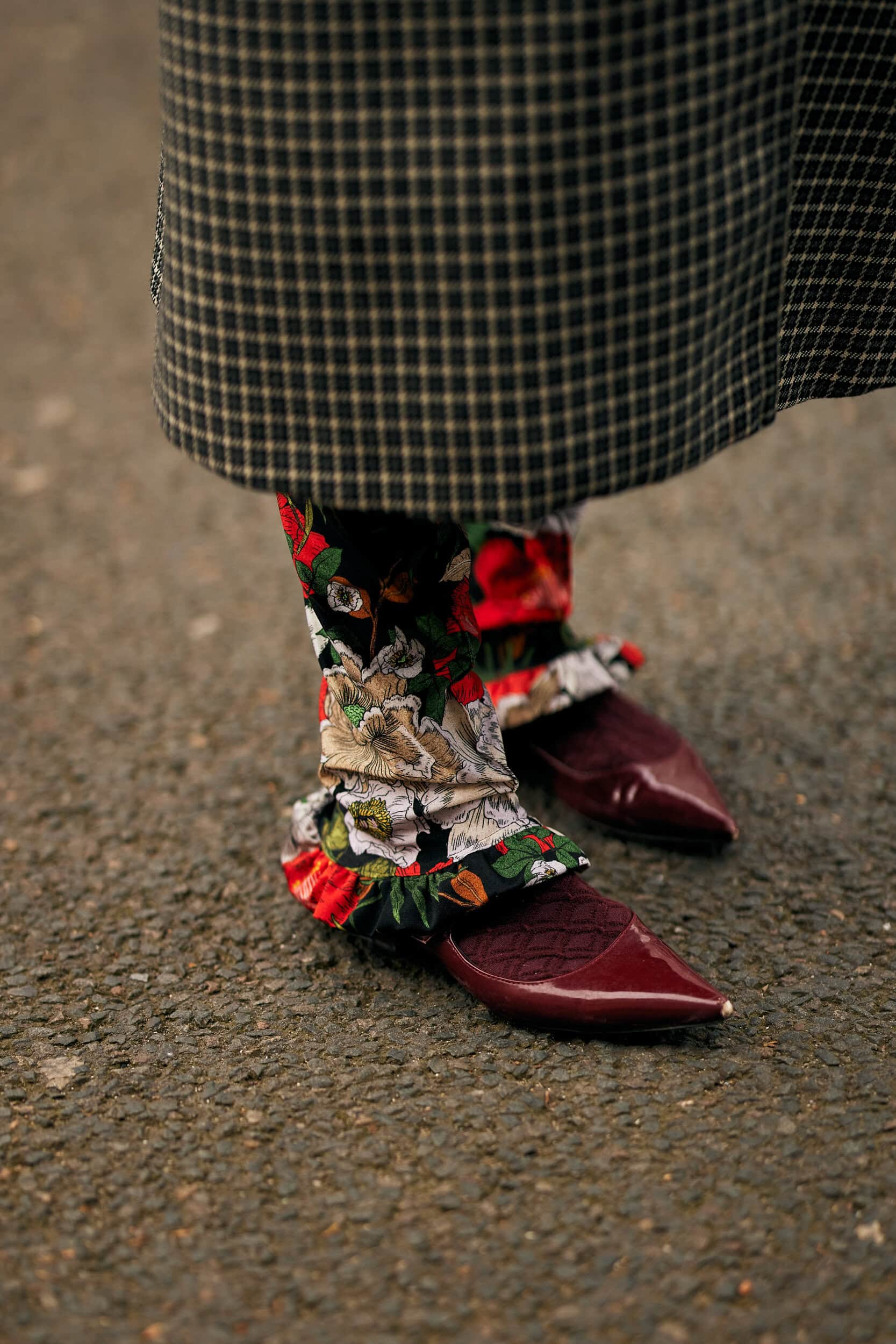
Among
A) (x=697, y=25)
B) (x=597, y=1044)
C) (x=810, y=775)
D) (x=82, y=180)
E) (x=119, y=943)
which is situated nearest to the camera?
(x=697, y=25)

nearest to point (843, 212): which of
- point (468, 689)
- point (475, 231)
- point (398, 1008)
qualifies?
point (475, 231)

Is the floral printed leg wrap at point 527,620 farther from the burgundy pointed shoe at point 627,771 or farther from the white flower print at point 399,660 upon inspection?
the white flower print at point 399,660

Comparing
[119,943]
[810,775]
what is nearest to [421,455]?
[119,943]

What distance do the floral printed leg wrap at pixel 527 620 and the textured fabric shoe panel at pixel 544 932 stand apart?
32 cm

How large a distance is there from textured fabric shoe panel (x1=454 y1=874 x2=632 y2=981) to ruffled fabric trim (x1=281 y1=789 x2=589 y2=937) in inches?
1.0

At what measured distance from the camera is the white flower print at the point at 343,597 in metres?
1.05

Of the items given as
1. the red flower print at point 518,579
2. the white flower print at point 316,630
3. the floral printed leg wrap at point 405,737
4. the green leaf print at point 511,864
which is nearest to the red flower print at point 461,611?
the floral printed leg wrap at point 405,737

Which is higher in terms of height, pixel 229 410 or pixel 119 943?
pixel 229 410

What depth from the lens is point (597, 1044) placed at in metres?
1.12

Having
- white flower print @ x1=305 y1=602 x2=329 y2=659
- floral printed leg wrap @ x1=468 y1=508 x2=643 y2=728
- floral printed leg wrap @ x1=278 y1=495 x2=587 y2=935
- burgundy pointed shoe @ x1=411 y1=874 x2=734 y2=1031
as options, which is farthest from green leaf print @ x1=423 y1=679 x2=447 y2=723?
floral printed leg wrap @ x1=468 y1=508 x2=643 y2=728

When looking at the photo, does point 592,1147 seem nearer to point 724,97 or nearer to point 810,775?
point 810,775

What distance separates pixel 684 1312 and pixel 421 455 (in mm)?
664

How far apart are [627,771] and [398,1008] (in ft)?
1.37

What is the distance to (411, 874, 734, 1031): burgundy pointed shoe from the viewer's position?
108cm
